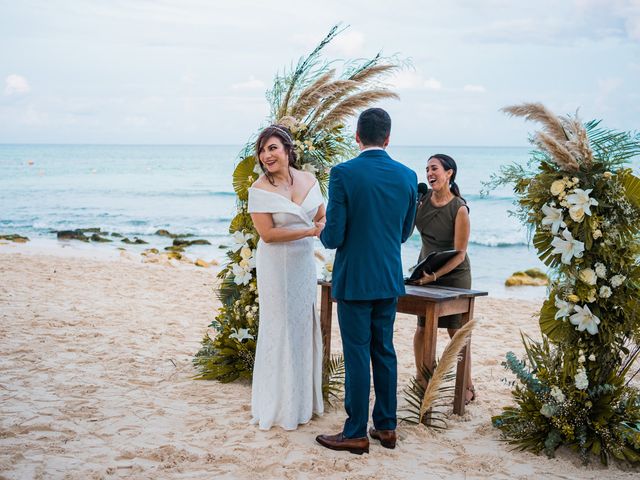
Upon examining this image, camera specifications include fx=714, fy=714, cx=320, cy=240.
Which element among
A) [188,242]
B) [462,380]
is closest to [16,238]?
[188,242]

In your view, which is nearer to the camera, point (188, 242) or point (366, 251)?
point (366, 251)

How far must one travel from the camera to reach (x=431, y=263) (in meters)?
5.46

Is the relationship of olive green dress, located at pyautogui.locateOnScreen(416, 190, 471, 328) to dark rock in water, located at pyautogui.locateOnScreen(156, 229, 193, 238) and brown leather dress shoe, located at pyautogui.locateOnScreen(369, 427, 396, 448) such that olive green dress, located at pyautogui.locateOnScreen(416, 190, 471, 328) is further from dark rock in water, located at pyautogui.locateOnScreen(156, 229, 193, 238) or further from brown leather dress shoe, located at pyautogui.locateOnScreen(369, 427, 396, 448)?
dark rock in water, located at pyautogui.locateOnScreen(156, 229, 193, 238)

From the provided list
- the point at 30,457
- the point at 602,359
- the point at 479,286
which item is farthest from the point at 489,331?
the point at 479,286

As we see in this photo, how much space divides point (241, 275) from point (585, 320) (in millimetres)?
2683

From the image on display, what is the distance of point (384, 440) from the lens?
4582 mm

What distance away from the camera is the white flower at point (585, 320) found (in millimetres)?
4293

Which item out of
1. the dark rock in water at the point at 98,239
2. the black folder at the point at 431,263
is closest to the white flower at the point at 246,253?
the black folder at the point at 431,263

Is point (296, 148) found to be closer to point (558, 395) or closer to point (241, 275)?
point (241, 275)

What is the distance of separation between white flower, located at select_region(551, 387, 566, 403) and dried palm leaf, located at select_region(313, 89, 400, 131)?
8.14 feet

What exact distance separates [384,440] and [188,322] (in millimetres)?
4445

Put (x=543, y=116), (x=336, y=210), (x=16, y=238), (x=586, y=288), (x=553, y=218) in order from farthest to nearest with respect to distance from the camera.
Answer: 1. (x=16, y=238)
2. (x=543, y=116)
3. (x=553, y=218)
4. (x=586, y=288)
5. (x=336, y=210)

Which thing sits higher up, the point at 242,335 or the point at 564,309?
the point at 564,309

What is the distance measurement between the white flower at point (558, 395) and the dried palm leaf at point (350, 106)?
2482 mm
